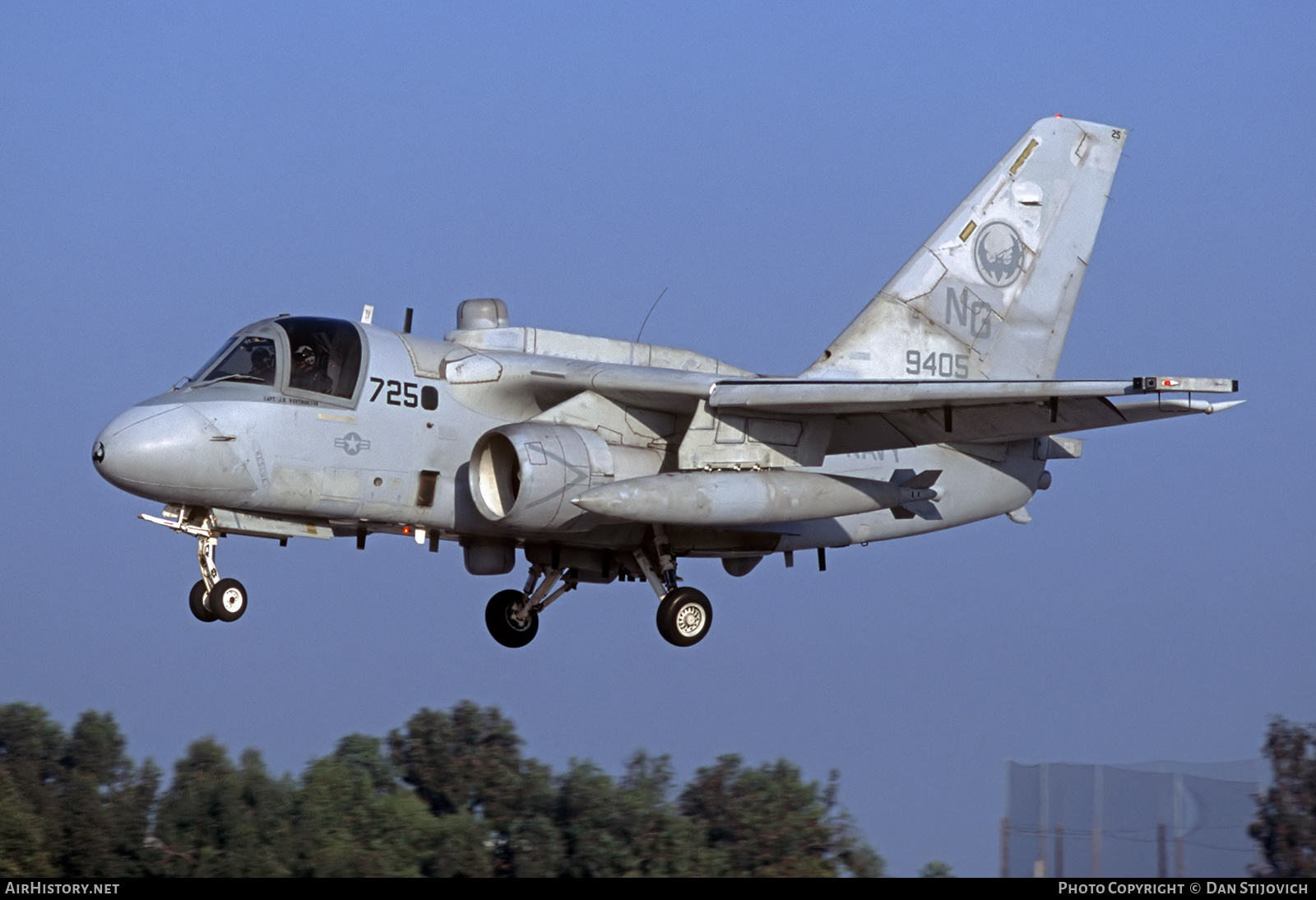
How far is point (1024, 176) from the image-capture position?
1925cm

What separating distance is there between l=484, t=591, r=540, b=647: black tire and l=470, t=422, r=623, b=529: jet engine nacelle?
2.68m

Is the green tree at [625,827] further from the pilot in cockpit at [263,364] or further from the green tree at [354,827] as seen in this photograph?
the pilot in cockpit at [263,364]

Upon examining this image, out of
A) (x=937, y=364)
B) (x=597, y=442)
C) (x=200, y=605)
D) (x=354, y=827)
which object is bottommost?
(x=354, y=827)

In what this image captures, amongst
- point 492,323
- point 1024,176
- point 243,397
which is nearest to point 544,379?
point 492,323

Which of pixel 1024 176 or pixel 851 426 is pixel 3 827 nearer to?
pixel 851 426

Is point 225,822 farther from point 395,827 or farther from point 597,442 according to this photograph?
point 597,442

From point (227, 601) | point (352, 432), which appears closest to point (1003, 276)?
point (352, 432)

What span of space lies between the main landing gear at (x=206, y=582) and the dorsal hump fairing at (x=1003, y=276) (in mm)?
6306

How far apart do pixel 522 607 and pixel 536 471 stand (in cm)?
330

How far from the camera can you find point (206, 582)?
15.4 m

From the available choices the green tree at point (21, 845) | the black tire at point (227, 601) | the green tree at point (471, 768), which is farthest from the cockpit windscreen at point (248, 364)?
the green tree at point (471, 768)

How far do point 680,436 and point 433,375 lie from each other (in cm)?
245

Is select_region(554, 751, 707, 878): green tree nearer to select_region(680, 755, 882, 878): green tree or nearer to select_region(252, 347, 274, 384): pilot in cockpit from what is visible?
select_region(680, 755, 882, 878): green tree

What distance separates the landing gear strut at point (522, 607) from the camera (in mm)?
18188
